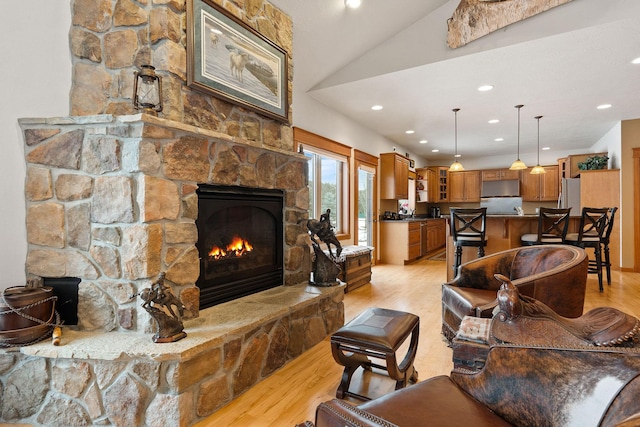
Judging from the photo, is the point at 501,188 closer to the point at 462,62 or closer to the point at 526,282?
the point at 462,62

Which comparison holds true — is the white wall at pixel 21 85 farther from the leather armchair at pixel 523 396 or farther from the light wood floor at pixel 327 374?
the leather armchair at pixel 523 396

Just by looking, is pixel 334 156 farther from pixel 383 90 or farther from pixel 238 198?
pixel 238 198

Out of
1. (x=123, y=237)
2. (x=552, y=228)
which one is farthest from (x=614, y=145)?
(x=123, y=237)

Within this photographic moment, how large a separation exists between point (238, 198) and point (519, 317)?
1.90 metres

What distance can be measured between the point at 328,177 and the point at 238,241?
290 cm

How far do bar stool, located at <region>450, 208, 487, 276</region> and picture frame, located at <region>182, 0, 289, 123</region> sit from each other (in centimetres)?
263

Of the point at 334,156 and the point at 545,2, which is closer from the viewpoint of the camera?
the point at 545,2

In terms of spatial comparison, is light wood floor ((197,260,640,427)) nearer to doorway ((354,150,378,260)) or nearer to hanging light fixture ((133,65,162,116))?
hanging light fixture ((133,65,162,116))

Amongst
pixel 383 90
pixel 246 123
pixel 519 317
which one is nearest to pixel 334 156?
pixel 383 90

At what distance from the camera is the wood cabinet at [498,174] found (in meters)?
8.85

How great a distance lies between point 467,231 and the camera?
14.1 feet

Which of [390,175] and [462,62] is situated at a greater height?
[462,62]

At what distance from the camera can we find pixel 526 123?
19.5ft

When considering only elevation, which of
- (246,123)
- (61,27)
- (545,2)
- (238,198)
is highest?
A: (545,2)
